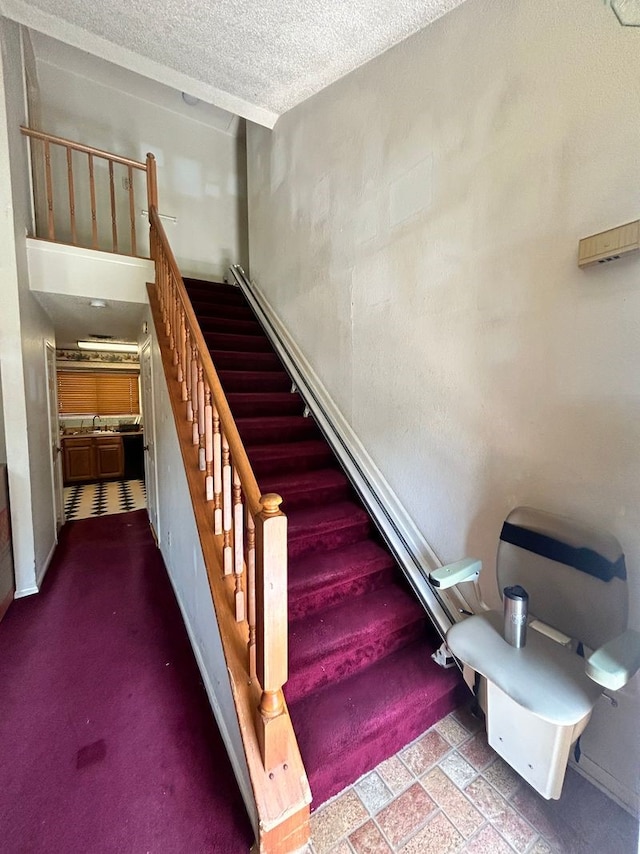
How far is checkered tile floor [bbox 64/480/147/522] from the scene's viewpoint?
4.46m

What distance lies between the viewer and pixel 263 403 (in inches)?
107

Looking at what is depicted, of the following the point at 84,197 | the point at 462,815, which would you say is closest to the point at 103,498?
the point at 84,197

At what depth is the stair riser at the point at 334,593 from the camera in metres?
1.68

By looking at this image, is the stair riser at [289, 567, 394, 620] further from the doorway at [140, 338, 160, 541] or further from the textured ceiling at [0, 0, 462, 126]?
the textured ceiling at [0, 0, 462, 126]

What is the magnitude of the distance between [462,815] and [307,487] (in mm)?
1482

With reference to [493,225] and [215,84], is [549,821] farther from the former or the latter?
[215,84]

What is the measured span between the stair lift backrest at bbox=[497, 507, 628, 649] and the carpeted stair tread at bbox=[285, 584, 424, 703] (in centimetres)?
56

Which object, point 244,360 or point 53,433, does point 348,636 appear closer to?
point 244,360

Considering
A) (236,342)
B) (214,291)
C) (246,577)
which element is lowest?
(246,577)

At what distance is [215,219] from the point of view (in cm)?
436

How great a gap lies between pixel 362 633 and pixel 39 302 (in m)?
3.44

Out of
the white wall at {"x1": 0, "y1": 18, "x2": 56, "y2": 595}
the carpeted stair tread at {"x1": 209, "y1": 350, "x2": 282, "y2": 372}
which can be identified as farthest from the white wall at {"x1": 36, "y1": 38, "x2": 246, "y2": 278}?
the carpeted stair tread at {"x1": 209, "y1": 350, "x2": 282, "y2": 372}

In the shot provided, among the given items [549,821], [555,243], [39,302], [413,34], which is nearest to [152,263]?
[39,302]

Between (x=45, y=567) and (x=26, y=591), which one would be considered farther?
(x=45, y=567)
